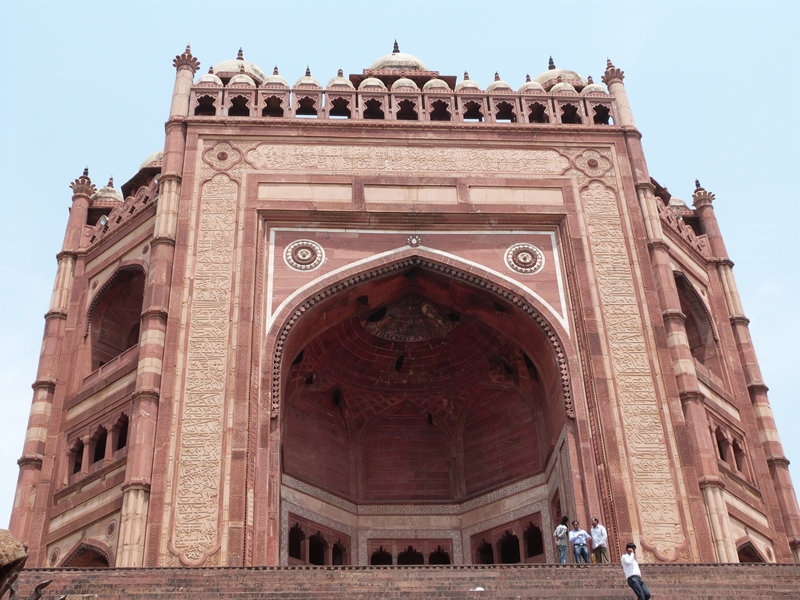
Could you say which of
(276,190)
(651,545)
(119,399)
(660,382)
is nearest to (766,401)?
(660,382)

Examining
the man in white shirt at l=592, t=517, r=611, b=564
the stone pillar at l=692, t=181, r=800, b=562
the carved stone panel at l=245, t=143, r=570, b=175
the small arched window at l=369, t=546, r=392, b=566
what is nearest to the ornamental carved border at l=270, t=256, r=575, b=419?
the carved stone panel at l=245, t=143, r=570, b=175

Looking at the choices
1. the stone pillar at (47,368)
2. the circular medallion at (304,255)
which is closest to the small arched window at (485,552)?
the circular medallion at (304,255)

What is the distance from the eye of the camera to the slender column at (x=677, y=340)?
594 inches

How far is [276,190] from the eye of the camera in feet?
58.2

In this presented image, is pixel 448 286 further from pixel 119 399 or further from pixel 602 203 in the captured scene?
pixel 119 399

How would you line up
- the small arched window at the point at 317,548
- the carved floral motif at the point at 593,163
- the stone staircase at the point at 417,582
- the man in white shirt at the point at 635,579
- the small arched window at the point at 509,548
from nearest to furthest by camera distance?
the man in white shirt at the point at 635,579 < the stone staircase at the point at 417,582 < the small arched window at the point at 317,548 < the small arched window at the point at 509,548 < the carved floral motif at the point at 593,163

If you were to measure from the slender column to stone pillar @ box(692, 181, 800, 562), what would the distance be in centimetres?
255

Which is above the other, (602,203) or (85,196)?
(85,196)

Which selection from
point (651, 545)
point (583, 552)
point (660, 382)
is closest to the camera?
point (583, 552)

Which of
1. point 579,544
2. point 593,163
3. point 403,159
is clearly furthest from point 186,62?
point 579,544

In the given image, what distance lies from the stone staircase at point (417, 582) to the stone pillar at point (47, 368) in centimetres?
503

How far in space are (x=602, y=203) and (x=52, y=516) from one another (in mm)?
9942

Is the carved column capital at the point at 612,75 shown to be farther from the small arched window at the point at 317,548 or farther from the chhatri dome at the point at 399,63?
the small arched window at the point at 317,548

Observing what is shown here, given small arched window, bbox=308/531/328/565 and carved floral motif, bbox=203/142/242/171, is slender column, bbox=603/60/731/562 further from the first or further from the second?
carved floral motif, bbox=203/142/242/171
